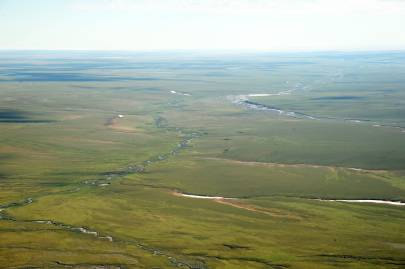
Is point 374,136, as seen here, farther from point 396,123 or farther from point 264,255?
point 264,255

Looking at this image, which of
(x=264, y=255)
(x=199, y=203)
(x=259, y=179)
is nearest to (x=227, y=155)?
(x=259, y=179)

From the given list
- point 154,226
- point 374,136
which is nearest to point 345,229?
point 154,226

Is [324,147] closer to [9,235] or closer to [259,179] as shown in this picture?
[259,179]

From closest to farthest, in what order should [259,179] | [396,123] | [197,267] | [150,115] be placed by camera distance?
[197,267]
[259,179]
[396,123]
[150,115]

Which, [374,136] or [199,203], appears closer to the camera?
[199,203]

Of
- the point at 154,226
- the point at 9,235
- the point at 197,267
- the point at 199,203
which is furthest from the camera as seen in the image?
the point at 199,203

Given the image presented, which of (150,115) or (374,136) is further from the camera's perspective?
(150,115)
